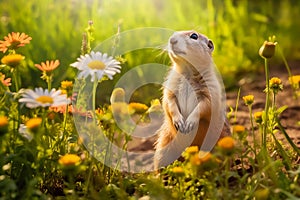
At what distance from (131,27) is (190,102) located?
7.77 ft

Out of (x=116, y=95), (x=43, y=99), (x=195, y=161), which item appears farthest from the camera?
(x=116, y=95)

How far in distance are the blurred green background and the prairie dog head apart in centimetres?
136

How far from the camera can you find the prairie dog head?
10.8 ft

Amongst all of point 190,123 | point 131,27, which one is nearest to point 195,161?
point 190,123

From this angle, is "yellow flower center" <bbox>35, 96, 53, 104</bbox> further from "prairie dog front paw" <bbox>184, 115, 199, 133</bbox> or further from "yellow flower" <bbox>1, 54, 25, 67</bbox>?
"prairie dog front paw" <bbox>184, 115, 199, 133</bbox>

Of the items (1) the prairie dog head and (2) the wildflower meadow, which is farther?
(1) the prairie dog head

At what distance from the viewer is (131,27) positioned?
5.61 meters

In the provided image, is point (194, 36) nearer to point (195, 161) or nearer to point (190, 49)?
point (190, 49)

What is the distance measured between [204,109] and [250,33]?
9.19 feet

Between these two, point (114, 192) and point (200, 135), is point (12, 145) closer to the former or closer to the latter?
point (114, 192)

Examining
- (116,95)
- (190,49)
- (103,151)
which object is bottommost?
(103,151)

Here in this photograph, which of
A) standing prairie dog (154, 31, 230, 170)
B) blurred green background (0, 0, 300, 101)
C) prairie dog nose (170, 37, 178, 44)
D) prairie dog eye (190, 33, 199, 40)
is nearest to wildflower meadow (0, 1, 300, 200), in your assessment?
standing prairie dog (154, 31, 230, 170)

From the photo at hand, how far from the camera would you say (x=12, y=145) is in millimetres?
2695

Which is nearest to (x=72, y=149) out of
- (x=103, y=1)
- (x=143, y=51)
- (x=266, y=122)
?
(x=266, y=122)
